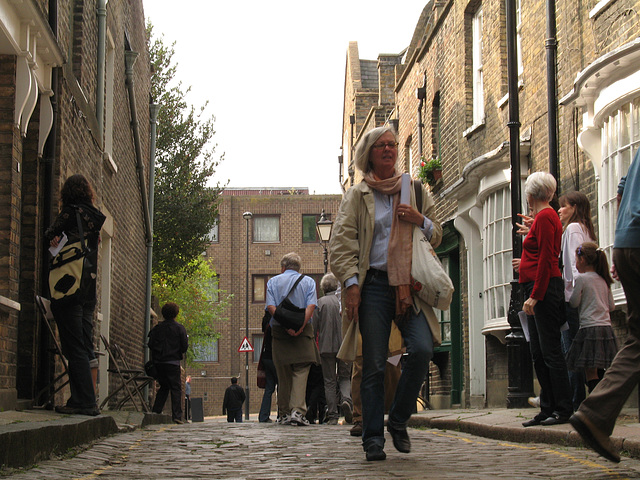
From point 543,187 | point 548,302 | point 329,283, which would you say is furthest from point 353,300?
point 329,283

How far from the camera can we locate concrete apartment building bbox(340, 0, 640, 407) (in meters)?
9.30

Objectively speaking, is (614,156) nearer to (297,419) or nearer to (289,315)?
(289,315)

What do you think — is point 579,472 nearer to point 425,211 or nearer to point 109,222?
point 425,211

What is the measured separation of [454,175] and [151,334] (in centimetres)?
646

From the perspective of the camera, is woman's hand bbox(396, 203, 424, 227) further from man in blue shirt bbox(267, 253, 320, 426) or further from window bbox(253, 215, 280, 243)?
window bbox(253, 215, 280, 243)

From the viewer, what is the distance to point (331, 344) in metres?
10.7

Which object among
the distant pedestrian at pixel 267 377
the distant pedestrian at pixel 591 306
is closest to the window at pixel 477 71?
the distant pedestrian at pixel 267 377

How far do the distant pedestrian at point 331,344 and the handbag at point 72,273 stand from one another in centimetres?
378

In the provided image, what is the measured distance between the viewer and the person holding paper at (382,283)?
525cm

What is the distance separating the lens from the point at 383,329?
5320 millimetres

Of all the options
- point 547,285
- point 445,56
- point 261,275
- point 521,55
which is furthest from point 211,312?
point 547,285

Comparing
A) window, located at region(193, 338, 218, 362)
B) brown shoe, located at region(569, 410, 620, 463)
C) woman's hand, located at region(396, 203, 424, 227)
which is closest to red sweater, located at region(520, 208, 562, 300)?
woman's hand, located at region(396, 203, 424, 227)

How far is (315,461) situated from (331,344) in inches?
207

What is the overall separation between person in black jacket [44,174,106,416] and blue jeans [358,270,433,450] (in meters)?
2.99
